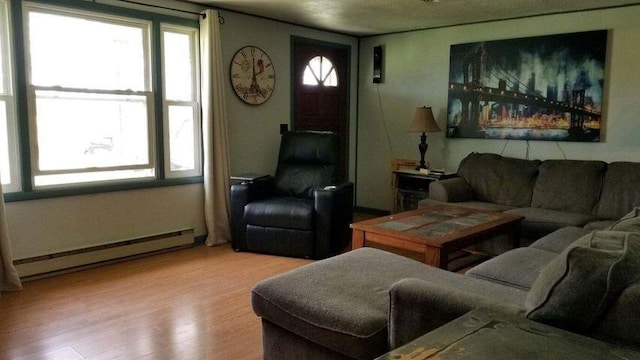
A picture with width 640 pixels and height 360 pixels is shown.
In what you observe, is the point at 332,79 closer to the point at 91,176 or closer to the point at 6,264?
the point at 91,176

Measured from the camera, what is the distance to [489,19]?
4691 millimetres

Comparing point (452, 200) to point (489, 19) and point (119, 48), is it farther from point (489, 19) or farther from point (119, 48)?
point (119, 48)

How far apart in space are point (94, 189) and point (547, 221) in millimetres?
3502

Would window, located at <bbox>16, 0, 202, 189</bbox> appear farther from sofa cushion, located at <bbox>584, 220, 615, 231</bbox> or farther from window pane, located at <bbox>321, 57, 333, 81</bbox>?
sofa cushion, located at <bbox>584, 220, 615, 231</bbox>

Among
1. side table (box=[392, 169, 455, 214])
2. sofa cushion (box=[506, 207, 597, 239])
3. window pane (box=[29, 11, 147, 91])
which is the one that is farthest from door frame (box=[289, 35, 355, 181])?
sofa cushion (box=[506, 207, 597, 239])

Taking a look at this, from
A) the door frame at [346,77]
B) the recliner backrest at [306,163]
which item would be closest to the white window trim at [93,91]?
the recliner backrest at [306,163]

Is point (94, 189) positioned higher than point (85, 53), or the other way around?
point (85, 53)

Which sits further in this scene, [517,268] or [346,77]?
[346,77]

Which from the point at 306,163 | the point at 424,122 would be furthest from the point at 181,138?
the point at 424,122

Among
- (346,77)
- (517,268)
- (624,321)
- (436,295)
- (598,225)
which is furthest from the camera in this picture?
(346,77)

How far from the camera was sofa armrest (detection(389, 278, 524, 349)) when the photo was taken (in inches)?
57.3

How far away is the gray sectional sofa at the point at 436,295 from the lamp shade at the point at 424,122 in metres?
2.06

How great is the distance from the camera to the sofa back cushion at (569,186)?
3.93 meters

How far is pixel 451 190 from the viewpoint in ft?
14.1
